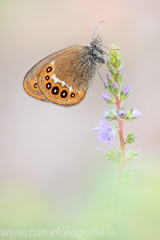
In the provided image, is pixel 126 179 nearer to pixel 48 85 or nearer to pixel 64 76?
pixel 48 85

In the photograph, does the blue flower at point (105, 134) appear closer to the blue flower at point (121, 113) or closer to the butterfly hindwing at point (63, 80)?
the blue flower at point (121, 113)

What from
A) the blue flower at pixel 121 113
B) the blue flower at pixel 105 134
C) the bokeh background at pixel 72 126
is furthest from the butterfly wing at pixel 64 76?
the blue flower at pixel 121 113

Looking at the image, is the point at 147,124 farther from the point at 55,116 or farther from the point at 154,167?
the point at 154,167

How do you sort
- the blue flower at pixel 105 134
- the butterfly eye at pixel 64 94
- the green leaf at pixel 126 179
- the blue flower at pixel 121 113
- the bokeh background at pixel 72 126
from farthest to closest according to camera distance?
the butterfly eye at pixel 64 94
the blue flower at pixel 105 134
the blue flower at pixel 121 113
the green leaf at pixel 126 179
the bokeh background at pixel 72 126

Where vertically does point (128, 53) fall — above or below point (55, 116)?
above

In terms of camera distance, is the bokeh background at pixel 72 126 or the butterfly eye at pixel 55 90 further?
the butterfly eye at pixel 55 90

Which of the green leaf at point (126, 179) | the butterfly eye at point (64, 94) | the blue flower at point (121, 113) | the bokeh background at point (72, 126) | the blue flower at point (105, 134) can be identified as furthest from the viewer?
the butterfly eye at point (64, 94)

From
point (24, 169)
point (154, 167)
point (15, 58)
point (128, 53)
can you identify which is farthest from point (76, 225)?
point (15, 58)
